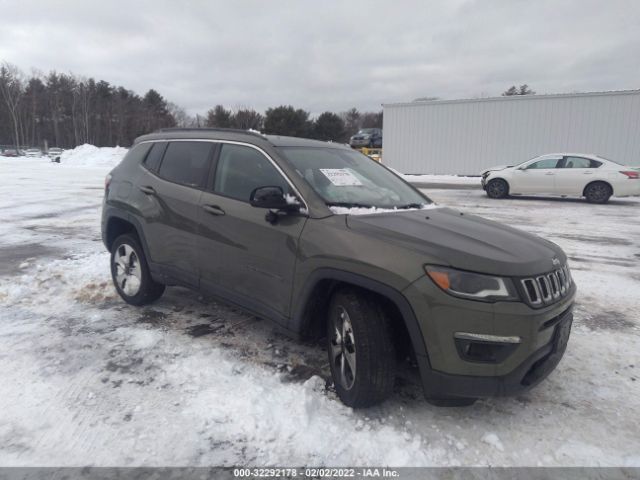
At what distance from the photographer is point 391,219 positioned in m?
2.92

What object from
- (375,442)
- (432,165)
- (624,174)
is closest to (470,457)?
(375,442)

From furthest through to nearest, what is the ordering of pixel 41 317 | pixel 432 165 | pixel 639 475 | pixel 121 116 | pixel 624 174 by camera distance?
pixel 121 116 → pixel 432 165 → pixel 624 174 → pixel 41 317 → pixel 639 475

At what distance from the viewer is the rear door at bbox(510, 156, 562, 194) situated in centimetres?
1426


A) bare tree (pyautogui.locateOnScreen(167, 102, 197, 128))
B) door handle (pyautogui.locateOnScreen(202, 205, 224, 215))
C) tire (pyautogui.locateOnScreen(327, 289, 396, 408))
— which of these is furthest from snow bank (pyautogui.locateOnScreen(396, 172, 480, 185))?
bare tree (pyautogui.locateOnScreen(167, 102, 197, 128))

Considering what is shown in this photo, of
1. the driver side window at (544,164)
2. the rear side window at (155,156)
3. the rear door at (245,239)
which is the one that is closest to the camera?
the rear door at (245,239)

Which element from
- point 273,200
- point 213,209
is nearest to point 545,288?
point 273,200

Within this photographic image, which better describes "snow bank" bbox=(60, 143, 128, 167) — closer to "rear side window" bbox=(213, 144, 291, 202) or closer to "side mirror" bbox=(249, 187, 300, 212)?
"rear side window" bbox=(213, 144, 291, 202)

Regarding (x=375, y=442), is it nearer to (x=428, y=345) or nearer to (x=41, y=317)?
(x=428, y=345)

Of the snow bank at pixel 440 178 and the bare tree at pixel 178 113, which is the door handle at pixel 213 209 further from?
the bare tree at pixel 178 113

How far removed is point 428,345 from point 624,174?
46.5ft

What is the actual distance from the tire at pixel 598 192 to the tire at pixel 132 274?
13.8 metres

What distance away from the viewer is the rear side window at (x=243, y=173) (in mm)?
3355

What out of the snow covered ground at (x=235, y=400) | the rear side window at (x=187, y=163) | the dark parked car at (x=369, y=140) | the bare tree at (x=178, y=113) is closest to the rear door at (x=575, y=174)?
the snow covered ground at (x=235, y=400)

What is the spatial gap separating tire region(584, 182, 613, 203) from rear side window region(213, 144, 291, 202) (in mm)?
13617
